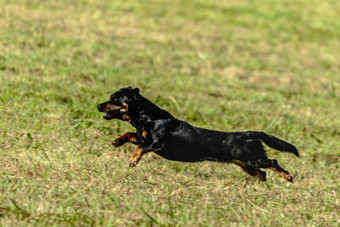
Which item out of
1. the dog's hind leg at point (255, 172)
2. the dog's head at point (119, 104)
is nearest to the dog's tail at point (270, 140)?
the dog's hind leg at point (255, 172)

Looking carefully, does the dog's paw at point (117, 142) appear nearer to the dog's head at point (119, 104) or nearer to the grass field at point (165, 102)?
the dog's head at point (119, 104)

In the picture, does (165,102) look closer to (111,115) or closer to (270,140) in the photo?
(270,140)

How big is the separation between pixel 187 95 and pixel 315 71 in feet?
13.6

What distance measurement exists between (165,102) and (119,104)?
9.81ft

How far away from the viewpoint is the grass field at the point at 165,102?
15.8ft

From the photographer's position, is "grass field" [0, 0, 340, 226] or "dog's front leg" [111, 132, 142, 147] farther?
"dog's front leg" [111, 132, 142, 147]

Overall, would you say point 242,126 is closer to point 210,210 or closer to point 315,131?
point 315,131

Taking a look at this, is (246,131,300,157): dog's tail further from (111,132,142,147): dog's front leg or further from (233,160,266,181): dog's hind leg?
(111,132,142,147): dog's front leg

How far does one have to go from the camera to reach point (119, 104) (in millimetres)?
4941

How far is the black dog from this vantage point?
496 centimetres

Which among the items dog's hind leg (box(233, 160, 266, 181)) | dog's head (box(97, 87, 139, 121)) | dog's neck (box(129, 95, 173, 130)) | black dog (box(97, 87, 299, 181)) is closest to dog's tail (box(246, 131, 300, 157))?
black dog (box(97, 87, 299, 181))

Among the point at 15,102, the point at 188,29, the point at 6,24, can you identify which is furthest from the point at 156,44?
the point at 15,102

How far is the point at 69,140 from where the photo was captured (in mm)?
5957

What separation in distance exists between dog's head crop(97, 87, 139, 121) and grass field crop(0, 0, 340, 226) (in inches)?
27.3
